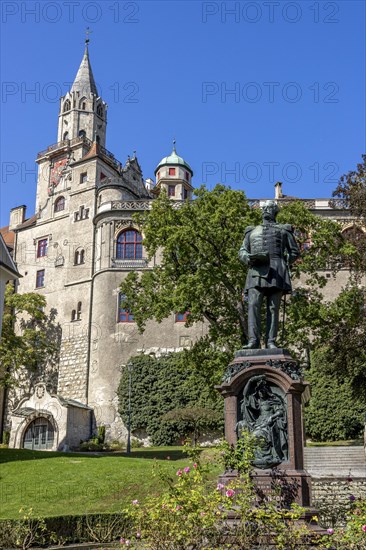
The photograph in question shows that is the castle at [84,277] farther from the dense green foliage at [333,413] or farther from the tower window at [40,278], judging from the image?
the dense green foliage at [333,413]

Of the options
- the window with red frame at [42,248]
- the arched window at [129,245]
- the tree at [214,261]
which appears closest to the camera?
the tree at [214,261]

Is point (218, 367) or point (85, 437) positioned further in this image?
point (85, 437)

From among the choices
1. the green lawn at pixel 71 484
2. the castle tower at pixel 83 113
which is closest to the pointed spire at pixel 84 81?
the castle tower at pixel 83 113

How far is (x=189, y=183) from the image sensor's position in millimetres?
56938

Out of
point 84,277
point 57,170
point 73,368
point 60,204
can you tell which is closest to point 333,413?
point 73,368

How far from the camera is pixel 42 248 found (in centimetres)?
4981

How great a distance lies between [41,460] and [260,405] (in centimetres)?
1709

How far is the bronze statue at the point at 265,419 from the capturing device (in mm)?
9109

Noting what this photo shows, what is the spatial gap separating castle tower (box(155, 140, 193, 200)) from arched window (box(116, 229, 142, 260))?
12.7 meters

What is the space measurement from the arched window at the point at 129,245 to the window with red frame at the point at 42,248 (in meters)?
9.11

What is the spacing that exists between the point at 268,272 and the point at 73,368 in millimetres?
34881

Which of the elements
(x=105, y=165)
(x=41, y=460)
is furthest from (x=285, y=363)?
(x=105, y=165)

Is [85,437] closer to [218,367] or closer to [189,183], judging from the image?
[218,367]

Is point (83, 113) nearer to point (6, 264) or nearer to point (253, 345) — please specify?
point (6, 264)
